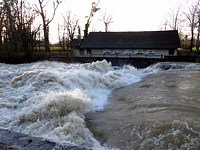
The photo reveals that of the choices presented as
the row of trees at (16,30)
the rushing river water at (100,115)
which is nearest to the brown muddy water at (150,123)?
the rushing river water at (100,115)

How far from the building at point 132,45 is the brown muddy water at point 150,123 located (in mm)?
20703

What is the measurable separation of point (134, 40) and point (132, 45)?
164 centimetres

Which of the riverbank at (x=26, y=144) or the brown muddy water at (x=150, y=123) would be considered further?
the brown muddy water at (x=150, y=123)

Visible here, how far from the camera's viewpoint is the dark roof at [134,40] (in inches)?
1206

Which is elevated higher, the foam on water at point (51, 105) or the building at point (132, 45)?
the building at point (132, 45)

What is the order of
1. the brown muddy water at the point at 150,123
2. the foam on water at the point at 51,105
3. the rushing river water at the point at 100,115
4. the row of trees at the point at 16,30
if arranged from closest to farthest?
the brown muddy water at the point at 150,123 < the rushing river water at the point at 100,115 < the foam on water at the point at 51,105 < the row of trees at the point at 16,30

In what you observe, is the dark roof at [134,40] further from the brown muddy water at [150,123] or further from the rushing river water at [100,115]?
the brown muddy water at [150,123]

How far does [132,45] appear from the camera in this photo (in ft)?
103

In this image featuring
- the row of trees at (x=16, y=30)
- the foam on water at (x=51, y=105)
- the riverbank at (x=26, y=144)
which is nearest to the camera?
the riverbank at (x=26, y=144)

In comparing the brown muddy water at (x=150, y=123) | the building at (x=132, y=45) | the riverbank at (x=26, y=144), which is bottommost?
the brown muddy water at (x=150, y=123)

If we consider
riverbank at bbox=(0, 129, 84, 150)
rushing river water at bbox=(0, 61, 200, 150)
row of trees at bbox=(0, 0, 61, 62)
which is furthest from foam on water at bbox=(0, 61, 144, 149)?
row of trees at bbox=(0, 0, 61, 62)

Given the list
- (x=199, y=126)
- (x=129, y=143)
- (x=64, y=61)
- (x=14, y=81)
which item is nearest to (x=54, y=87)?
(x=14, y=81)

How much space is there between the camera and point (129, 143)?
541 cm

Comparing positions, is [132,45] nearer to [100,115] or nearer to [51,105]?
[100,115]
